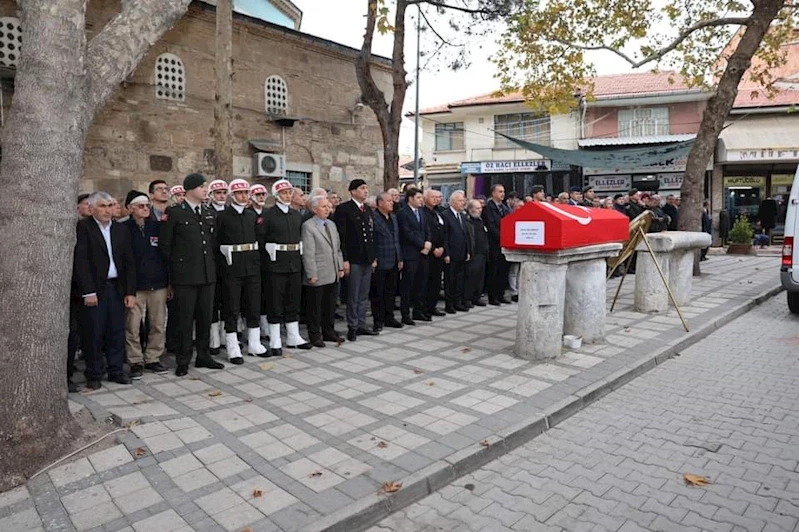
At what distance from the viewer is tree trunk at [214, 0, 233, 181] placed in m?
9.55

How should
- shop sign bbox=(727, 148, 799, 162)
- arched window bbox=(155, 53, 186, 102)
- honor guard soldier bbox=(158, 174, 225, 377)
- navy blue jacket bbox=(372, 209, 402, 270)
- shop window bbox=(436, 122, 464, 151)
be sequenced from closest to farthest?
1. honor guard soldier bbox=(158, 174, 225, 377)
2. navy blue jacket bbox=(372, 209, 402, 270)
3. arched window bbox=(155, 53, 186, 102)
4. shop sign bbox=(727, 148, 799, 162)
5. shop window bbox=(436, 122, 464, 151)

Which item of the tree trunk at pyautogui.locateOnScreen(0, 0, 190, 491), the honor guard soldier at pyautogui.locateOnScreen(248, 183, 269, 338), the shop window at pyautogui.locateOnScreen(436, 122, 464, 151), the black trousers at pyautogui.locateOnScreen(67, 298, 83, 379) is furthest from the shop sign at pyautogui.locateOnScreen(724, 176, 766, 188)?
the tree trunk at pyautogui.locateOnScreen(0, 0, 190, 491)

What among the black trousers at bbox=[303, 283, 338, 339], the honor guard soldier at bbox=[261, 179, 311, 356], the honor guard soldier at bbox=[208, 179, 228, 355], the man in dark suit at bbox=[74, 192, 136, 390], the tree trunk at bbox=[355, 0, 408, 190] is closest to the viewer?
the man in dark suit at bbox=[74, 192, 136, 390]

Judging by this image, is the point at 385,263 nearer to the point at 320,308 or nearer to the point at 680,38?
the point at 320,308

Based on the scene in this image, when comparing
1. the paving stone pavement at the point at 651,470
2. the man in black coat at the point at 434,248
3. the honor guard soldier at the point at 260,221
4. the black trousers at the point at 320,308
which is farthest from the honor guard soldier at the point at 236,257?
the paving stone pavement at the point at 651,470

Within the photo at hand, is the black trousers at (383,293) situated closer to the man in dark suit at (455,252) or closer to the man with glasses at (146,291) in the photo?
the man in dark suit at (455,252)

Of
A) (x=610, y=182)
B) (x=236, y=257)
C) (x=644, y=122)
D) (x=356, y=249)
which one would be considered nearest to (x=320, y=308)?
(x=356, y=249)

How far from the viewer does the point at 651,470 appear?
12.2 feet

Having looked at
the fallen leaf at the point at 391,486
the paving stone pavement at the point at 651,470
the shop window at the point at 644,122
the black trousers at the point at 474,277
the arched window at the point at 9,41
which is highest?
the shop window at the point at 644,122

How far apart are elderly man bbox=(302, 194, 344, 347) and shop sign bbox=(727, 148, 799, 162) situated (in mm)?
20183

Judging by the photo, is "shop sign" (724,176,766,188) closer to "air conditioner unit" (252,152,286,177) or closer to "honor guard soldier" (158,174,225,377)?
"air conditioner unit" (252,152,286,177)

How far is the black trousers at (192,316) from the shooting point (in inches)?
223

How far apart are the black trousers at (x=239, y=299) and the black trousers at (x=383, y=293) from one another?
6.25ft

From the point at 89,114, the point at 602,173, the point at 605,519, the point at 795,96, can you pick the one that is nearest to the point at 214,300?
the point at 89,114
